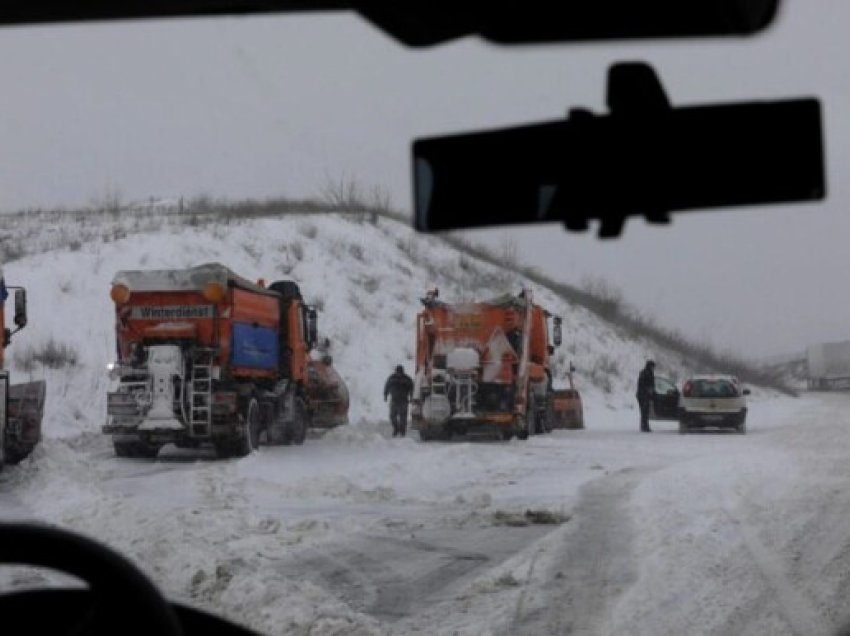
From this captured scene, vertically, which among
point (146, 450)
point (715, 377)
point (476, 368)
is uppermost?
point (476, 368)

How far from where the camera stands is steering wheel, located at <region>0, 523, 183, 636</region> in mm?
2656

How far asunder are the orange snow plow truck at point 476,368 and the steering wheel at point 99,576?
73.4ft

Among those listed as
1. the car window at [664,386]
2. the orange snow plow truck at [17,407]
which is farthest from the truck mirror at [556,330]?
the orange snow plow truck at [17,407]

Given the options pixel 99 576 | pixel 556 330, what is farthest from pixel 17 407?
pixel 99 576

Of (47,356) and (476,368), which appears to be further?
(47,356)

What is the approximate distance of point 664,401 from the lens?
31234mm

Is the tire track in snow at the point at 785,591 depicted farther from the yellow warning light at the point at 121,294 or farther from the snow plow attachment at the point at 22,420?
the yellow warning light at the point at 121,294

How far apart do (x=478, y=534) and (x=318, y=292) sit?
29.2 meters

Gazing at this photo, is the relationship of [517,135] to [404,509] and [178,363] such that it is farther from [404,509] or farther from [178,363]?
[178,363]

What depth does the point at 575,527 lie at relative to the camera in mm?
11562

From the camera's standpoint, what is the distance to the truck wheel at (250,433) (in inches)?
799

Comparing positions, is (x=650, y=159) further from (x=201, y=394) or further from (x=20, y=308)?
(x=201, y=394)

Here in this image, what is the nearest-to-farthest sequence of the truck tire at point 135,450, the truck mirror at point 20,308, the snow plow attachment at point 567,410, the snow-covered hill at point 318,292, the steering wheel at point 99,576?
1. the steering wheel at point 99,576
2. the truck mirror at point 20,308
3. the truck tire at point 135,450
4. the snow-covered hill at point 318,292
5. the snow plow attachment at point 567,410

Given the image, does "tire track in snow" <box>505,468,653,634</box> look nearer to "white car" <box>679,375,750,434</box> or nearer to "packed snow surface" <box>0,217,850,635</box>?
"packed snow surface" <box>0,217,850,635</box>
